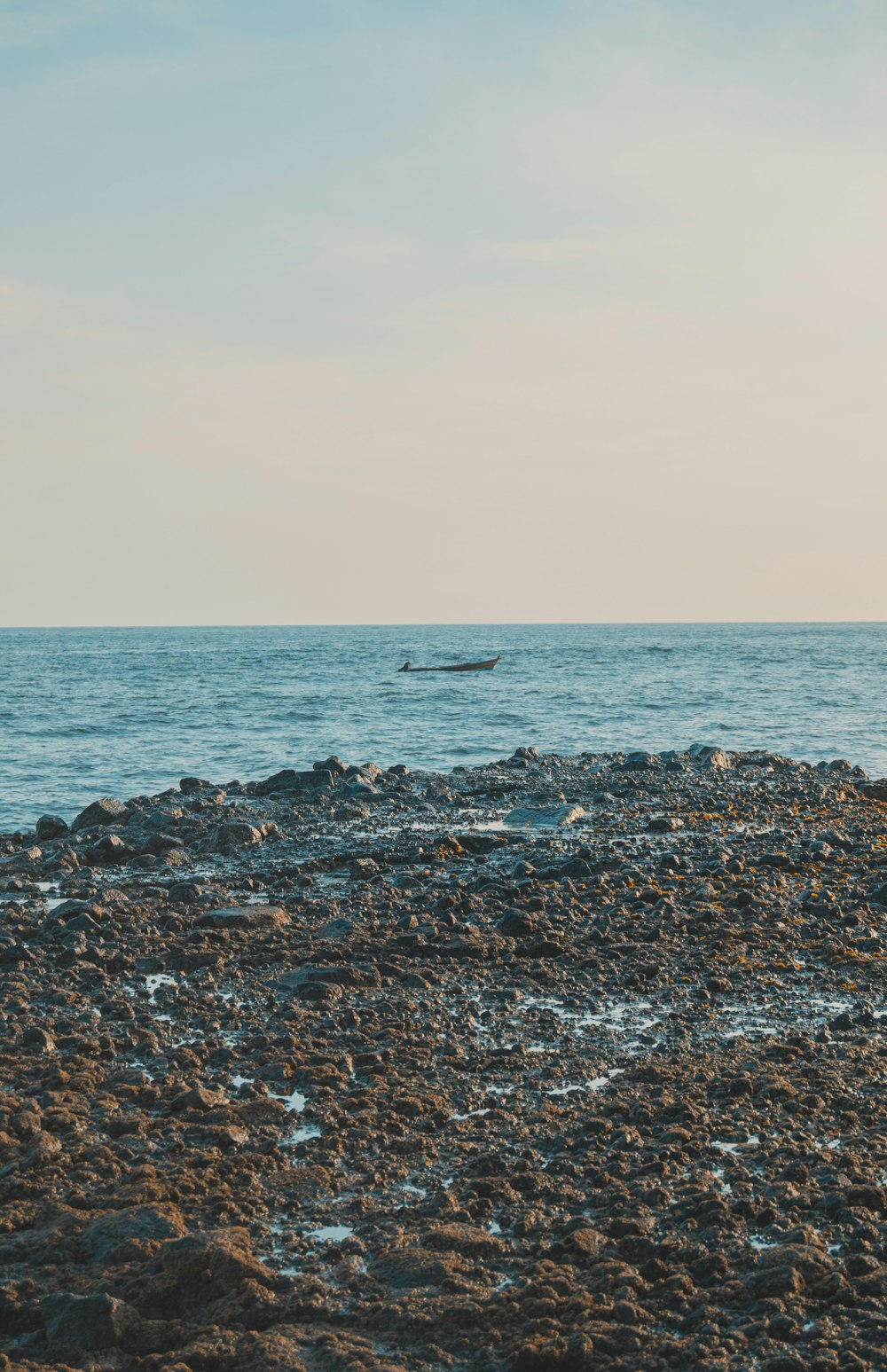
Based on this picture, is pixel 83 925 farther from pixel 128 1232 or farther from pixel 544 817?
pixel 544 817

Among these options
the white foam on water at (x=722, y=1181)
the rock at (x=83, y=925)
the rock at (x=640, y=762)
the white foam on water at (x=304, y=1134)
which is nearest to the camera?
the white foam on water at (x=722, y=1181)

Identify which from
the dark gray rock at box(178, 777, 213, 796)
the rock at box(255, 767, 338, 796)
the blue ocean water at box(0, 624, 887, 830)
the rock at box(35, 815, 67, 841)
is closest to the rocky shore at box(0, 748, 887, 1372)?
the rock at box(35, 815, 67, 841)

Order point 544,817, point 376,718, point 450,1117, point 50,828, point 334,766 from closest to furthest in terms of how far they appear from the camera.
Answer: point 450,1117, point 50,828, point 544,817, point 334,766, point 376,718

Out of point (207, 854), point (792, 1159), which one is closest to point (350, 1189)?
point (792, 1159)

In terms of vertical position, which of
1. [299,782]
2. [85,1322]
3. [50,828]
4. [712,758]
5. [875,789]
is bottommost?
[50,828]

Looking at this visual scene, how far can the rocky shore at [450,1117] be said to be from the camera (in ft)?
16.4

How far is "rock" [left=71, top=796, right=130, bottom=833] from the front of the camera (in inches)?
735

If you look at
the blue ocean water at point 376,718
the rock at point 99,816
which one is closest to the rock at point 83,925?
the rock at point 99,816

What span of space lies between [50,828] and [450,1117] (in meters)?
12.6

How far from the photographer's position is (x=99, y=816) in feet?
61.8

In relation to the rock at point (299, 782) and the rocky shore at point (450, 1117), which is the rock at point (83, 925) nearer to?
the rocky shore at point (450, 1117)

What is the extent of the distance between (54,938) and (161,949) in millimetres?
1104

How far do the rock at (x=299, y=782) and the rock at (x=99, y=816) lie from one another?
144 inches

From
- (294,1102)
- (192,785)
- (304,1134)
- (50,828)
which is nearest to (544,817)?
(50,828)
